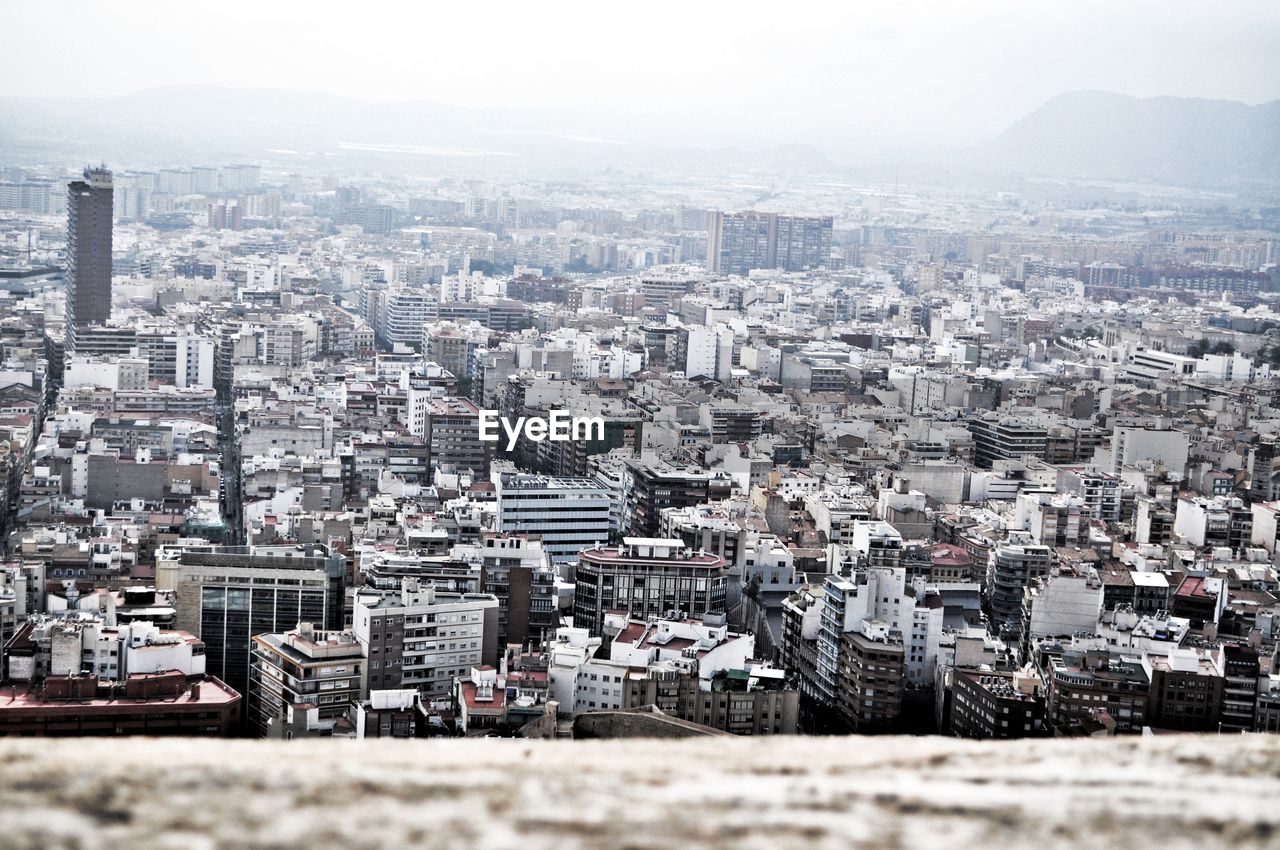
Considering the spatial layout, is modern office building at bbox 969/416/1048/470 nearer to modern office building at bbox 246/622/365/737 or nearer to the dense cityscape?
the dense cityscape

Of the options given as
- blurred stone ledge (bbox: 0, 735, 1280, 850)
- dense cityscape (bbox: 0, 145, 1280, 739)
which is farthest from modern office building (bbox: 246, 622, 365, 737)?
blurred stone ledge (bbox: 0, 735, 1280, 850)

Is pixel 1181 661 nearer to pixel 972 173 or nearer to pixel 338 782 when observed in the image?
pixel 338 782

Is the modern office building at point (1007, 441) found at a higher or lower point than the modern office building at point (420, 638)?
lower

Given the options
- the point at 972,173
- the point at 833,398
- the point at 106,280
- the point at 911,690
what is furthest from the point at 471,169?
the point at 911,690

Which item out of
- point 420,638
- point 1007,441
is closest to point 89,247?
point 1007,441

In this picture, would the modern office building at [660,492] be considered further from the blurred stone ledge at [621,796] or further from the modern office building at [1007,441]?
the blurred stone ledge at [621,796]

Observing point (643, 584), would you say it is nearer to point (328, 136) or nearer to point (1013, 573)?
point (1013, 573)

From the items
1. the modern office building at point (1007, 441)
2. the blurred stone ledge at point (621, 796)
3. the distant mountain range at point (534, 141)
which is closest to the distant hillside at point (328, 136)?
the distant mountain range at point (534, 141)

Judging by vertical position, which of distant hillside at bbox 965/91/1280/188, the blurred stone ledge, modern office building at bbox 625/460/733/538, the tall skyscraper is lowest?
modern office building at bbox 625/460/733/538
